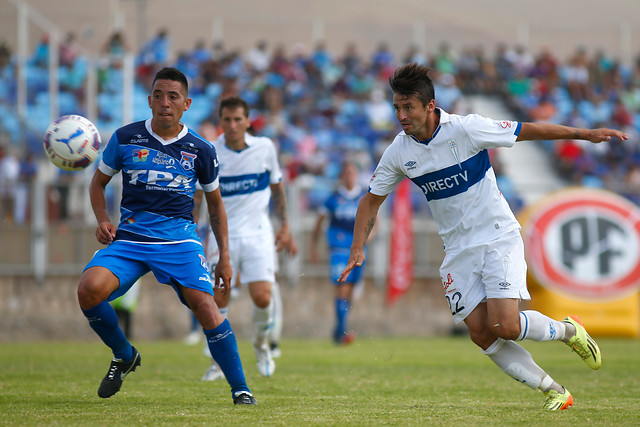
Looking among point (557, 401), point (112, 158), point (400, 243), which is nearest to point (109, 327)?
point (112, 158)

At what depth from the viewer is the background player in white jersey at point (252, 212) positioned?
29.1ft

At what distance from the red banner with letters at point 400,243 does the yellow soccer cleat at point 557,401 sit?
33.7 ft

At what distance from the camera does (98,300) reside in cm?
607

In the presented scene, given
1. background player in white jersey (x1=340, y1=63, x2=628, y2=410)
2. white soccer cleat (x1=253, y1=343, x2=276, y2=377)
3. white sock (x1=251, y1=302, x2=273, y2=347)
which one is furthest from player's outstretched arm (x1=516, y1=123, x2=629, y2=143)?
white soccer cleat (x1=253, y1=343, x2=276, y2=377)

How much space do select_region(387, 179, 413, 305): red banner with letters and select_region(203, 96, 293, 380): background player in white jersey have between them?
25.0 feet

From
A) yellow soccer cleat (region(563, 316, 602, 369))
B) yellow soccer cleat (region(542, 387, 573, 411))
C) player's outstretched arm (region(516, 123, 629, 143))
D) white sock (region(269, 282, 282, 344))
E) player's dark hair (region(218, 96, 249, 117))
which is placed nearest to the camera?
player's outstretched arm (region(516, 123, 629, 143))

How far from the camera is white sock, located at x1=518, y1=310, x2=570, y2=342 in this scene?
6145 mm

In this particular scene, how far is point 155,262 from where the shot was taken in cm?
617

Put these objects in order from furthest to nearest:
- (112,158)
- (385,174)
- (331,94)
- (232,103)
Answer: (331,94) < (232,103) < (385,174) < (112,158)

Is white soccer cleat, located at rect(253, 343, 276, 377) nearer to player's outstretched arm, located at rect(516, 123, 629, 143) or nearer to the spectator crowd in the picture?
player's outstretched arm, located at rect(516, 123, 629, 143)

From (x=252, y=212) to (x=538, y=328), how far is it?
12.3 feet

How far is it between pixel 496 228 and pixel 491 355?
948 millimetres

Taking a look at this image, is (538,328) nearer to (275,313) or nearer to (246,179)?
(246,179)

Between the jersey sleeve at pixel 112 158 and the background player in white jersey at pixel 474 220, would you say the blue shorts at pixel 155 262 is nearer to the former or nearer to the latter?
the jersey sleeve at pixel 112 158
